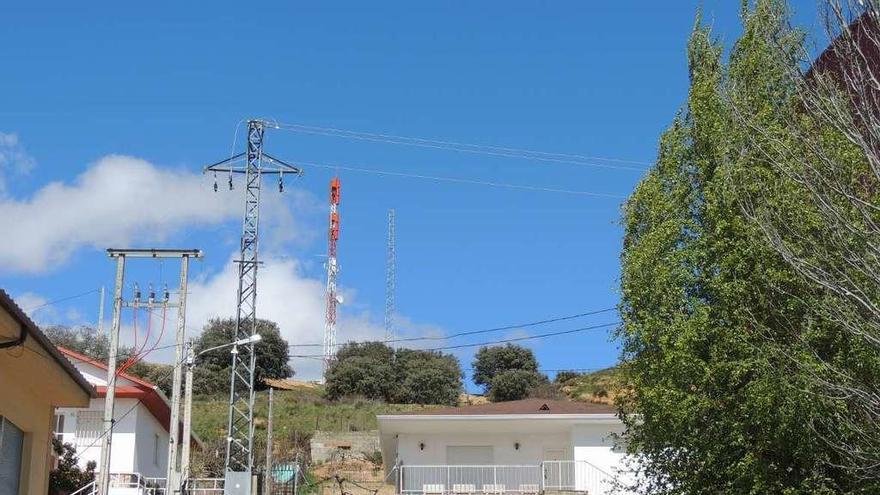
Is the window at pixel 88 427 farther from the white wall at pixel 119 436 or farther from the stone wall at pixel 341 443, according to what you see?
the stone wall at pixel 341 443

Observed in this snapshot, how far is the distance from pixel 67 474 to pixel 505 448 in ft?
45.7

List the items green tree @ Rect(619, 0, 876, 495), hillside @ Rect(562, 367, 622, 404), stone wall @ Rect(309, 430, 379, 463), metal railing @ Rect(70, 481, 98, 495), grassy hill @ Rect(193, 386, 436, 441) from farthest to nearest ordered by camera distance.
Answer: hillside @ Rect(562, 367, 622, 404), grassy hill @ Rect(193, 386, 436, 441), stone wall @ Rect(309, 430, 379, 463), metal railing @ Rect(70, 481, 98, 495), green tree @ Rect(619, 0, 876, 495)

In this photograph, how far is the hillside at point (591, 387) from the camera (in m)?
63.9

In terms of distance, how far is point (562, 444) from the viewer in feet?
123

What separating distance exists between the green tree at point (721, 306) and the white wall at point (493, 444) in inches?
609

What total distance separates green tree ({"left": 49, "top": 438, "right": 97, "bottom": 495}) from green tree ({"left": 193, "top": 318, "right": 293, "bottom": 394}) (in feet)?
120

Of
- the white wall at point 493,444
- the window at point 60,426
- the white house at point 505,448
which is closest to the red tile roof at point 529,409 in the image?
the white house at point 505,448

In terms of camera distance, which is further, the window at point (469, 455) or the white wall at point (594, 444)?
the window at point (469, 455)

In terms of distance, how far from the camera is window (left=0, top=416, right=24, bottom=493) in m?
11.0

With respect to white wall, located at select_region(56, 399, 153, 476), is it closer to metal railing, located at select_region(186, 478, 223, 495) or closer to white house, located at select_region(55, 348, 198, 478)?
white house, located at select_region(55, 348, 198, 478)

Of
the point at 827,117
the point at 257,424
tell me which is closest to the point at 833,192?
the point at 827,117

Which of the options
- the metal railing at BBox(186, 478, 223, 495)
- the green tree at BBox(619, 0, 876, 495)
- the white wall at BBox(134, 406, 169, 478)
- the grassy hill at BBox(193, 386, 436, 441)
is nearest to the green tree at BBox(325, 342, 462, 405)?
the grassy hill at BBox(193, 386, 436, 441)

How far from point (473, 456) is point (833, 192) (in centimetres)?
2420

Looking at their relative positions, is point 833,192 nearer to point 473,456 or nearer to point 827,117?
point 827,117
